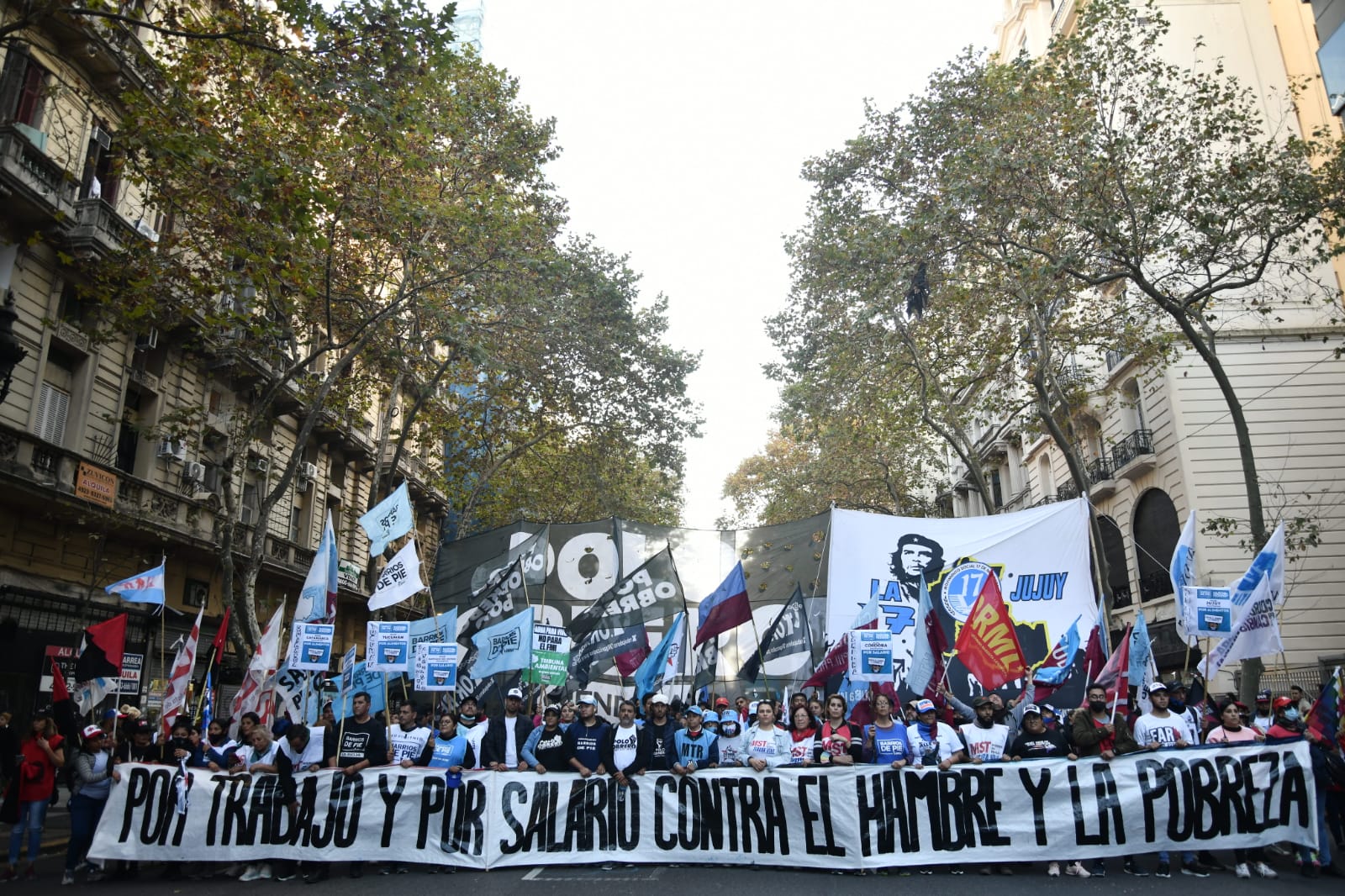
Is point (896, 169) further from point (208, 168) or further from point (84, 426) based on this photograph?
point (84, 426)

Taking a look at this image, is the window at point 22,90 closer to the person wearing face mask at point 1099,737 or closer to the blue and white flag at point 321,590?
the blue and white flag at point 321,590

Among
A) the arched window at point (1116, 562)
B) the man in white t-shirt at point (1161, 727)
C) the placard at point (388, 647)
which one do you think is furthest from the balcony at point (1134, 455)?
the placard at point (388, 647)

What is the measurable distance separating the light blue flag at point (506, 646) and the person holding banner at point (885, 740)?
14.5ft

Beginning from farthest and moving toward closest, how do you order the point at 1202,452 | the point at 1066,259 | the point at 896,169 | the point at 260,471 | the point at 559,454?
the point at 559,454 → the point at 260,471 → the point at 1202,452 → the point at 896,169 → the point at 1066,259

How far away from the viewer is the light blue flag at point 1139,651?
10.5m

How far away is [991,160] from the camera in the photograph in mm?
→ 17078

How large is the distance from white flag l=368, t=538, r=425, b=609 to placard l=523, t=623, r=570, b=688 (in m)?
1.94

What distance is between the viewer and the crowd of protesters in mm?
9273

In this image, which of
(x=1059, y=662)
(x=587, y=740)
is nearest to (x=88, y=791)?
(x=587, y=740)

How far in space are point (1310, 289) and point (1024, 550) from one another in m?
16.2

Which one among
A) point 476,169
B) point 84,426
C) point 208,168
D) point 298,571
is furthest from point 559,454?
point 208,168

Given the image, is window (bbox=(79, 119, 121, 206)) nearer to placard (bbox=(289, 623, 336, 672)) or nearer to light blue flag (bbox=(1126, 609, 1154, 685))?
placard (bbox=(289, 623, 336, 672))

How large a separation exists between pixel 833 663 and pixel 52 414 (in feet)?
50.9

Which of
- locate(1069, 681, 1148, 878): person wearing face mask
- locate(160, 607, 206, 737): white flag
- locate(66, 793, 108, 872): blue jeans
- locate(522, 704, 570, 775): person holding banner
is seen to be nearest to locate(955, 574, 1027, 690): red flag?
locate(1069, 681, 1148, 878): person wearing face mask
